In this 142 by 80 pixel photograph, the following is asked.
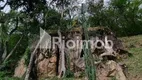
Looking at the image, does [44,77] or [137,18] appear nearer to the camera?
[44,77]

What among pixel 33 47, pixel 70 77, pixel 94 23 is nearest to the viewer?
pixel 70 77

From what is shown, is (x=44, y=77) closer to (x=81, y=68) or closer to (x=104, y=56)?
(x=81, y=68)

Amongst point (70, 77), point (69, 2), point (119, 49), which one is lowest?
point (70, 77)

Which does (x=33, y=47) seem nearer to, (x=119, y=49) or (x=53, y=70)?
(x=53, y=70)

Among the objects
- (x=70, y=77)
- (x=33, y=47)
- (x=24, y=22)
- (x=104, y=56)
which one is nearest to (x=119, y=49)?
(x=104, y=56)

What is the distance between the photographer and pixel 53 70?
1216cm

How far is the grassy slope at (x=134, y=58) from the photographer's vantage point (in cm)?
1067

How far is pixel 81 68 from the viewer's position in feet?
37.8

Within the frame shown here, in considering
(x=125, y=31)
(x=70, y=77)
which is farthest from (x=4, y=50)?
(x=125, y=31)

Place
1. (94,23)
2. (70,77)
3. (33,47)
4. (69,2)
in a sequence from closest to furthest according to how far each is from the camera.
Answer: (70,77) → (33,47) → (69,2) → (94,23)

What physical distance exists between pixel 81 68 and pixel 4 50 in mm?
4640

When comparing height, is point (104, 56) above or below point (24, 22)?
below

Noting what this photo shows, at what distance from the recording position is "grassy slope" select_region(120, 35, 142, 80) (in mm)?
10668

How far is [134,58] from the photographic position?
1238 cm
